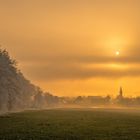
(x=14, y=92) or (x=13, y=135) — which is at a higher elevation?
(x=14, y=92)

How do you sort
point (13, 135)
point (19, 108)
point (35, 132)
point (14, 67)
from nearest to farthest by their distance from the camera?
point (13, 135)
point (35, 132)
point (14, 67)
point (19, 108)

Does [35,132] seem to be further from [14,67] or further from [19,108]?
[19,108]

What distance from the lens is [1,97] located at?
12375 centimetres

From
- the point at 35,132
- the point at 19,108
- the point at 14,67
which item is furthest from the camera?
the point at 19,108

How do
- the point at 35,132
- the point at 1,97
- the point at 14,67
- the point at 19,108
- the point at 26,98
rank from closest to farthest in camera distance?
the point at 35,132 → the point at 1,97 → the point at 14,67 → the point at 19,108 → the point at 26,98

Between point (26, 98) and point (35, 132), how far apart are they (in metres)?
134

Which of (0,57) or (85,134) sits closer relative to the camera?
(85,134)

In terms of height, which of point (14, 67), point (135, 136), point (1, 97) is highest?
point (14, 67)

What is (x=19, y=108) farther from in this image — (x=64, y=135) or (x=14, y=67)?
(x=64, y=135)

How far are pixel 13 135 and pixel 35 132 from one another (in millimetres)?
4132

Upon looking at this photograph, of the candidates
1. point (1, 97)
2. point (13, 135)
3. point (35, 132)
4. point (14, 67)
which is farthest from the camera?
point (14, 67)

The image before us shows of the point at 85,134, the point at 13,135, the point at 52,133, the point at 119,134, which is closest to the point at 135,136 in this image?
the point at 119,134

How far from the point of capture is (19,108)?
517 ft

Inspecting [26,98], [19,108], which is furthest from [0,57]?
[26,98]
